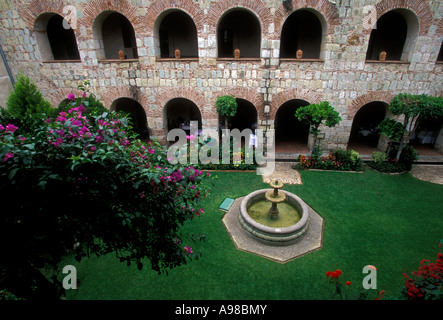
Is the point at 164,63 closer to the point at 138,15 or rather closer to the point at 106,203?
the point at 138,15

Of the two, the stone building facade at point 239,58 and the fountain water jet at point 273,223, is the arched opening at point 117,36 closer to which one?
the stone building facade at point 239,58

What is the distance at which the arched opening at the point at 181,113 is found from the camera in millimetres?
14273

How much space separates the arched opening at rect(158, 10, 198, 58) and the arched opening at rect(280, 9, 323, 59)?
188 inches

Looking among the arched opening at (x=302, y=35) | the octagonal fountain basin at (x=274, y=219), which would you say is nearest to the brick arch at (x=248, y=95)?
the arched opening at (x=302, y=35)

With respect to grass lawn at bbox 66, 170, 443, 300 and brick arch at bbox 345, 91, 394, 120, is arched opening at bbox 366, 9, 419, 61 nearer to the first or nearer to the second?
brick arch at bbox 345, 91, 394, 120

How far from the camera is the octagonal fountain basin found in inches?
245

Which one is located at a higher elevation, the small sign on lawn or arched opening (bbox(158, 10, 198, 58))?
arched opening (bbox(158, 10, 198, 58))

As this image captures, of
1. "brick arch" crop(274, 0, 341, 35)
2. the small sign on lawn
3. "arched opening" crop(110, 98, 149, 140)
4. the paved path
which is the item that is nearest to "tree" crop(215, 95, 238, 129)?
the paved path

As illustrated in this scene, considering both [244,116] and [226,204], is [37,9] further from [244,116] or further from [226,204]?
[226,204]

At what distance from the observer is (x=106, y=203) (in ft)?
8.61

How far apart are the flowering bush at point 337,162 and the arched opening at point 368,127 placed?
2.53m

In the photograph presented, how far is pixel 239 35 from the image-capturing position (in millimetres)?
12789

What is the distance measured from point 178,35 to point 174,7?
3346mm

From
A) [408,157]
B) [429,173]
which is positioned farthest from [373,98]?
[429,173]
